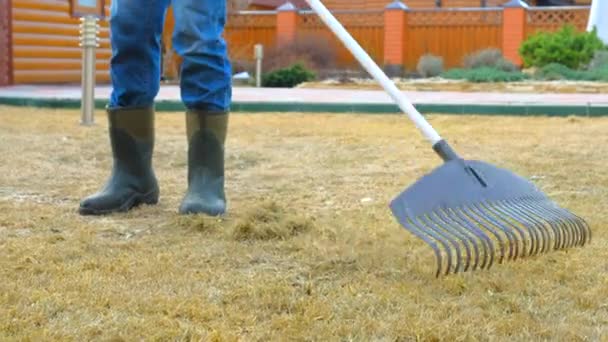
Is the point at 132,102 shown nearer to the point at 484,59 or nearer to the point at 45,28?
the point at 45,28

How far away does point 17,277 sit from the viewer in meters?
2.07

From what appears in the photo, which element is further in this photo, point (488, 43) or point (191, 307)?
point (488, 43)

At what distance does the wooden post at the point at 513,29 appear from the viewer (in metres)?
19.5

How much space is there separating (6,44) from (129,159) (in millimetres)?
10340

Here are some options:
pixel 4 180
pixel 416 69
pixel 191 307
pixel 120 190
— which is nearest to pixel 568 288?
pixel 191 307

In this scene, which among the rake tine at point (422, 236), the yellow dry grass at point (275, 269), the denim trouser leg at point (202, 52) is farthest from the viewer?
the denim trouser leg at point (202, 52)

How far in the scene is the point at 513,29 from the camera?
1956 centimetres

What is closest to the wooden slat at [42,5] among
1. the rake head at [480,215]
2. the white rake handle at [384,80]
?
the white rake handle at [384,80]

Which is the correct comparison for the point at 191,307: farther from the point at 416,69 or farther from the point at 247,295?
the point at 416,69

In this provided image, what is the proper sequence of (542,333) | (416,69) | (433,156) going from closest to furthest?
(542,333)
(433,156)
(416,69)

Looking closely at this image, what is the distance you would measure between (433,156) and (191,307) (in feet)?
10.1

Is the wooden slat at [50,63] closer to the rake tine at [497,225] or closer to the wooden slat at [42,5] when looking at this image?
the wooden slat at [42,5]

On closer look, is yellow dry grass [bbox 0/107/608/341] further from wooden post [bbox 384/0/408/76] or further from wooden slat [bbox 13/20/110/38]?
wooden post [bbox 384/0/408/76]

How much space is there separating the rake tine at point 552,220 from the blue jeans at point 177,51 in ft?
3.71
